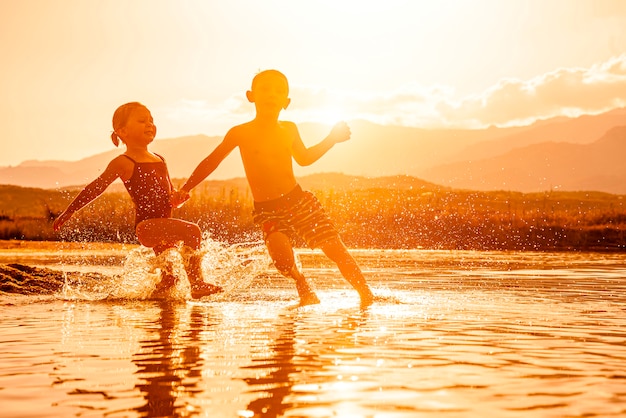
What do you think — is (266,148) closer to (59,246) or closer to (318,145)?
(318,145)

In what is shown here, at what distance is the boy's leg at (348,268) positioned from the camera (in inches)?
350

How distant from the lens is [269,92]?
29.6ft

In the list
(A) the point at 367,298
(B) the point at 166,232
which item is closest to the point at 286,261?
(A) the point at 367,298

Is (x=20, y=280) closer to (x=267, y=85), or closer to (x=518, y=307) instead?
(x=267, y=85)

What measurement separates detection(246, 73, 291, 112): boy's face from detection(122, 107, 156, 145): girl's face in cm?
102

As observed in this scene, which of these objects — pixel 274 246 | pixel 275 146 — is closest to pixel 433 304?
pixel 274 246

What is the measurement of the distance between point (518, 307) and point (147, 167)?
374 centimetres

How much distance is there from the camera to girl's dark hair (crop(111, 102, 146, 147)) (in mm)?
9195

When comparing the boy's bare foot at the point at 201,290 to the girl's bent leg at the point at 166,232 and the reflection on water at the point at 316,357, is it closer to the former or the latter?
the reflection on water at the point at 316,357

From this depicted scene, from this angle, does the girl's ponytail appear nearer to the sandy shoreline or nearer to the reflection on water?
the reflection on water

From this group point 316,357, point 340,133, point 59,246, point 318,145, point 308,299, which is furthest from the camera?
point 59,246

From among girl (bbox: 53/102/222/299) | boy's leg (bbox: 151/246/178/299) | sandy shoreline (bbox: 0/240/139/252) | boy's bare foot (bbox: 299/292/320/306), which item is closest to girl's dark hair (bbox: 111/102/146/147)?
girl (bbox: 53/102/222/299)

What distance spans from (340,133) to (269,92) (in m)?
0.79

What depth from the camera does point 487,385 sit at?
14.2 ft
